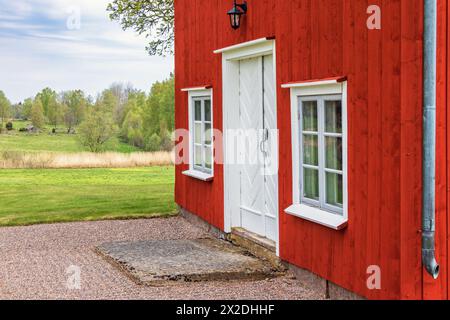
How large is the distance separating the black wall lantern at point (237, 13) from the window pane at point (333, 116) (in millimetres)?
2777

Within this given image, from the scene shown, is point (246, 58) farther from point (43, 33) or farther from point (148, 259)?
point (43, 33)

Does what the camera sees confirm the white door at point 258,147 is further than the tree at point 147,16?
No

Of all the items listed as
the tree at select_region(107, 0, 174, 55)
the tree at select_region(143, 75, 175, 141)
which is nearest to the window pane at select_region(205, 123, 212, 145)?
the tree at select_region(107, 0, 174, 55)

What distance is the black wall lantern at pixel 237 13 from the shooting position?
9.89 metres

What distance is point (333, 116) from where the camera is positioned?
7.47m

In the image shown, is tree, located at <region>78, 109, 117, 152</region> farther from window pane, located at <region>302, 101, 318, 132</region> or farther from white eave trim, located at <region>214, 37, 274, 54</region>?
window pane, located at <region>302, 101, 318, 132</region>

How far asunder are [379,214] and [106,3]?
15698 mm

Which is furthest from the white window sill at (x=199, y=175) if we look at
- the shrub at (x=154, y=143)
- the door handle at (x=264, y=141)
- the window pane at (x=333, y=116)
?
the shrub at (x=154, y=143)

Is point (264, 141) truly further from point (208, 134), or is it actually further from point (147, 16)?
point (147, 16)

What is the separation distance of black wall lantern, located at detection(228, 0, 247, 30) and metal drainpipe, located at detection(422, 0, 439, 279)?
14.5 ft

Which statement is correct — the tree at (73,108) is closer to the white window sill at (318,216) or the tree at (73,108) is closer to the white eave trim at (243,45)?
the white eave trim at (243,45)

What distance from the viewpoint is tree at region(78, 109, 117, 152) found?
32.2 m

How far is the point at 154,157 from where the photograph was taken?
25.5 m

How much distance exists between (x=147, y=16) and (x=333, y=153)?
47.4ft
